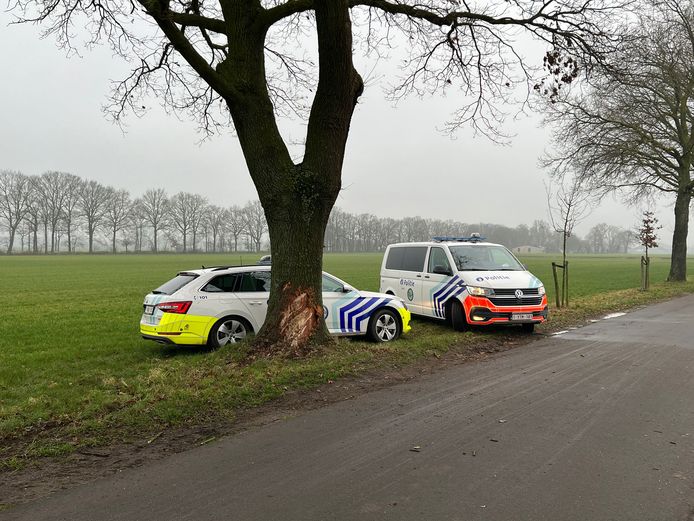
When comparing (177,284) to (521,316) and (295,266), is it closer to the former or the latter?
(295,266)

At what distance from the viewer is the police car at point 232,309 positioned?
324 inches

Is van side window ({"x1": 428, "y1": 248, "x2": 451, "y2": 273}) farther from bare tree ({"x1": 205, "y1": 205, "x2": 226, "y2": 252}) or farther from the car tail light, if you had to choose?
bare tree ({"x1": 205, "y1": 205, "x2": 226, "y2": 252})

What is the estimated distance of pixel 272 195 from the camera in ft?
24.8

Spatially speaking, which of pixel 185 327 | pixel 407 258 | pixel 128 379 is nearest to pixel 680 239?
pixel 407 258

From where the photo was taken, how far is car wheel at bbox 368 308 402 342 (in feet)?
30.3

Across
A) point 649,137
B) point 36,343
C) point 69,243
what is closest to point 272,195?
point 36,343

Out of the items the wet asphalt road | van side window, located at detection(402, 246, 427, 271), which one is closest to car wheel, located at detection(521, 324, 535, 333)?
van side window, located at detection(402, 246, 427, 271)

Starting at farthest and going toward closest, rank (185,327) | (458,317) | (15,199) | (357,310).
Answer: (15,199), (458,317), (357,310), (185,327)

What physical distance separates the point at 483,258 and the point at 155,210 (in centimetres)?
12120

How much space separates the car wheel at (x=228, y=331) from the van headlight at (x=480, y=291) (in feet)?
14.4

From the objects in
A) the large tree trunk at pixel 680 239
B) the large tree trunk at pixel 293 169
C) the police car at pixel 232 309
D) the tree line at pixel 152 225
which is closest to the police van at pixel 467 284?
the police car at pixel 232 309

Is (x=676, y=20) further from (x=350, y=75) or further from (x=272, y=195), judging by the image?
(x=272, y=195)

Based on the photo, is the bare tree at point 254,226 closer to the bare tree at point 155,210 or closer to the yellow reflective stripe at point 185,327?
the bare tree at point 155,210

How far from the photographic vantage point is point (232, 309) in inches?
336
